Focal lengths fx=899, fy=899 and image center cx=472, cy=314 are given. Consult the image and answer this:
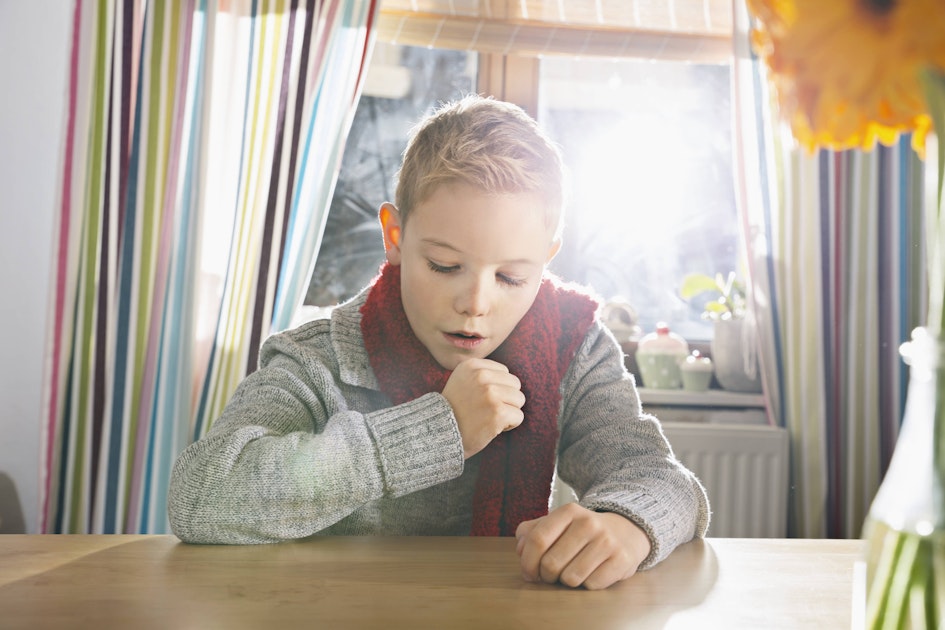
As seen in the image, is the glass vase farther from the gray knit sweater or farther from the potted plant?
the potted plant

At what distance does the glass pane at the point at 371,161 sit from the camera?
2529 mm

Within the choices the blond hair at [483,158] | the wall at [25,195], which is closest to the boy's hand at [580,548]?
the blond hair at [483,158]

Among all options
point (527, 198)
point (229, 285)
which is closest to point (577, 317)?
point (527, 198)

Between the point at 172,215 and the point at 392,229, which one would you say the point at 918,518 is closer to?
the point at 392,229

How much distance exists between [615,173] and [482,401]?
5.95 feet

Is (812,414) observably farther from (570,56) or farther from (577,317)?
(577,317)

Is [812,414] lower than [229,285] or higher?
lower

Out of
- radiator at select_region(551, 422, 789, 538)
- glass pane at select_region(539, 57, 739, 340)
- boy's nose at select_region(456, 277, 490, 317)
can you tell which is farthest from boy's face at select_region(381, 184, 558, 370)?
glass pane at select_region(539, 57, 739, 340)

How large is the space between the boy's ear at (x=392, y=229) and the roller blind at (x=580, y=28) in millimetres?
1341

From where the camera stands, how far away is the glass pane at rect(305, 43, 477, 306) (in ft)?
8.30

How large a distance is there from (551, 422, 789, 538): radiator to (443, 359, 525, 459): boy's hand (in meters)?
1.41

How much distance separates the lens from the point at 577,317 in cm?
123

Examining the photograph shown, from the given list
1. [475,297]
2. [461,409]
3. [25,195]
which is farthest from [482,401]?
[25,195]

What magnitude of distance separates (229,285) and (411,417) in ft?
4.56
